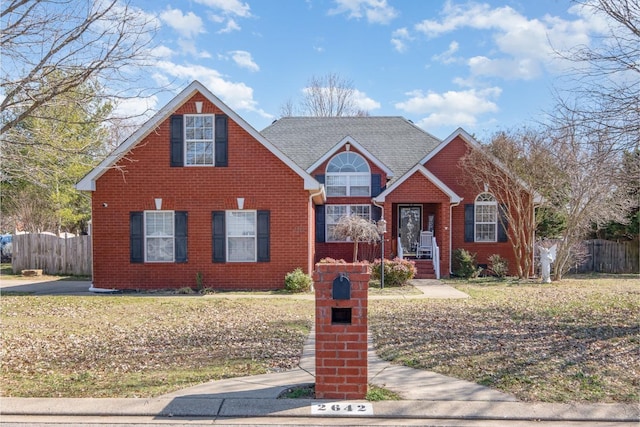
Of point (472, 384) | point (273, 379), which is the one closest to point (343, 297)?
point (273, 379)

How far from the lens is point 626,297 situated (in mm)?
12695

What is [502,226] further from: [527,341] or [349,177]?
[527,341]

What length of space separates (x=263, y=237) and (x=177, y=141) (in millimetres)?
3949

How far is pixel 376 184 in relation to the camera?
65.0 ft

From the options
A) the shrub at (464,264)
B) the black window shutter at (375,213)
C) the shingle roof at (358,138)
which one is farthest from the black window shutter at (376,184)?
the shrub at (464,264)

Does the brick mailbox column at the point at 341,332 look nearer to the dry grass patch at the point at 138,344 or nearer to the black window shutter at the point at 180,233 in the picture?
the dry grass patch at the point at 138,344

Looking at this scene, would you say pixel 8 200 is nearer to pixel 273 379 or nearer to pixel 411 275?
pixel 411 275

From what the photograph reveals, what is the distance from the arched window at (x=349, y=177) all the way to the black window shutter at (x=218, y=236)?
620cm

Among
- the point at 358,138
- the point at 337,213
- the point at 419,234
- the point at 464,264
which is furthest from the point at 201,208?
the point at 358,138

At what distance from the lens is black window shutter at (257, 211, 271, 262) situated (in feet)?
48.6

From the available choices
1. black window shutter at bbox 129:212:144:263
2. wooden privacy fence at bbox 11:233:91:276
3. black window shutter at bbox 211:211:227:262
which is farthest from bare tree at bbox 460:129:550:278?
wooden privacy fence at bbox 11:233:91:276

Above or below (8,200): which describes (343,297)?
below

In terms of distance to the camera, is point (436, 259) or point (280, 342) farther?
point (436, 259)

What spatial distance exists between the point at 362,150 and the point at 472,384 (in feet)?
49.2
